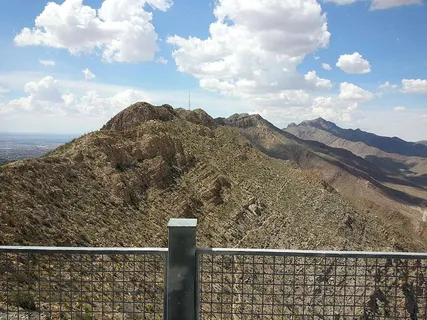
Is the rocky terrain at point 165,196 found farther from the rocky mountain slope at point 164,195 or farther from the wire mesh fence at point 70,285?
the wire mesh fence at point 70,285

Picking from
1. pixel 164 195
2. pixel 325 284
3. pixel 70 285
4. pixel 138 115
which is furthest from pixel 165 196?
pixel 325 284

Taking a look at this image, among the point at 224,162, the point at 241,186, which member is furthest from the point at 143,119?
the point at 241,186

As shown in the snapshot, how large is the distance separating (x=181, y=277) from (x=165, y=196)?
2286 cm

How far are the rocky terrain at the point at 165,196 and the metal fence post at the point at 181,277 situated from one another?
24.7ft

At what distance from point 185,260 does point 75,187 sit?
1863cm

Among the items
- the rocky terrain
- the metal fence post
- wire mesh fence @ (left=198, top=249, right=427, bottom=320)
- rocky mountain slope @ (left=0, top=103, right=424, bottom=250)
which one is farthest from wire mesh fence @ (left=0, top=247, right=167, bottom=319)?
rocky mountain slope @ (left=0, top=103, right=424, bottom=250)

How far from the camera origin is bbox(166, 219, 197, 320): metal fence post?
173 inches

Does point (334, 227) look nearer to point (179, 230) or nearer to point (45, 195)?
point (45, 195)

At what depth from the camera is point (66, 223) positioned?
17750mm

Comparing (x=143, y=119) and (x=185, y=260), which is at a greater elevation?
(x=143, y=119)

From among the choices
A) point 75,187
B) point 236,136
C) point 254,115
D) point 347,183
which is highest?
point 254,115

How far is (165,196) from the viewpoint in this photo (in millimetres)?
27078

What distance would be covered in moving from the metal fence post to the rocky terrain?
7.52 m

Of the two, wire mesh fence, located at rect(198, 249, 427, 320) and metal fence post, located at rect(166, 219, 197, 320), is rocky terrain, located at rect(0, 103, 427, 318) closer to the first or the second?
wire mesh fence, located at rect(198, 249, 427, 320)
